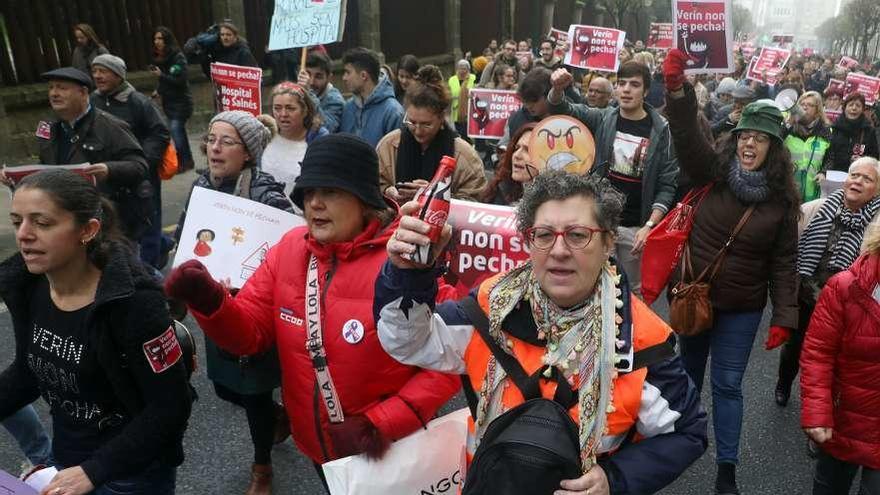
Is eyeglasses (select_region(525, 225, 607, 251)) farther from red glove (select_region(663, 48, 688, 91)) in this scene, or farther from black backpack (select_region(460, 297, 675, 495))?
red glove (select_region(663, 48, 688, 91))

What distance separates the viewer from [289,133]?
459cm

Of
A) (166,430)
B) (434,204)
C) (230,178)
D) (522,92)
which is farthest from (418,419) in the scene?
(522,92)

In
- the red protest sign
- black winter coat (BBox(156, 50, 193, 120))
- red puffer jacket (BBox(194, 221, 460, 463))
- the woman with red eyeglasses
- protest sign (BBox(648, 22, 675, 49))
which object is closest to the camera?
red puffer jacket (BBox(194, 221, 460, 463))

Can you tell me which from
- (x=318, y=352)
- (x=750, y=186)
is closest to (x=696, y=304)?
(x=750, y=186)

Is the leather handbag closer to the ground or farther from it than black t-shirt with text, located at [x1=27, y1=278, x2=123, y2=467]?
closer to the ground

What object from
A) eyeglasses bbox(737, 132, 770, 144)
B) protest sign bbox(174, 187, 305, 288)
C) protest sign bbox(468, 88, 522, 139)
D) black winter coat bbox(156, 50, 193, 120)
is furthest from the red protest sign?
black winter coat bbox(156, 50, 193, 120)

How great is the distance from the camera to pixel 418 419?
7.27 feet

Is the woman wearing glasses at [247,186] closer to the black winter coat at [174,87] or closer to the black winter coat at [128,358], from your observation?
the black winter coat at [128,358]

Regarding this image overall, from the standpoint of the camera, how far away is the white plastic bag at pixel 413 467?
2.03 metres

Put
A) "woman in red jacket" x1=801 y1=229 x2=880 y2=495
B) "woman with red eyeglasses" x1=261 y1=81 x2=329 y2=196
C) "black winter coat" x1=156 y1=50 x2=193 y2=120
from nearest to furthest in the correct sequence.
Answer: "woman in red jacket" x1=801 y1=229 x2=880 y2=495 → "woman with red eyeglasses" x1=261 y1=81 x2=329 y2=196 → "black winter coat" x1=156 y1=50 x2=193 y2=120

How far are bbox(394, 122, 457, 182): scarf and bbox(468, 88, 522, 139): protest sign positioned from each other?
173 inches

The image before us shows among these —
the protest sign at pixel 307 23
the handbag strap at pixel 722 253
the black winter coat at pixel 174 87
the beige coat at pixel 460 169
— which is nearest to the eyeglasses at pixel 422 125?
the beige coat at pixel 460 169

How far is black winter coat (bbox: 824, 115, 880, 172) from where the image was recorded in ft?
25.5

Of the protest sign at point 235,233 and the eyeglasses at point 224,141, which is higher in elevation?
the eyeglasses at point 224,141
